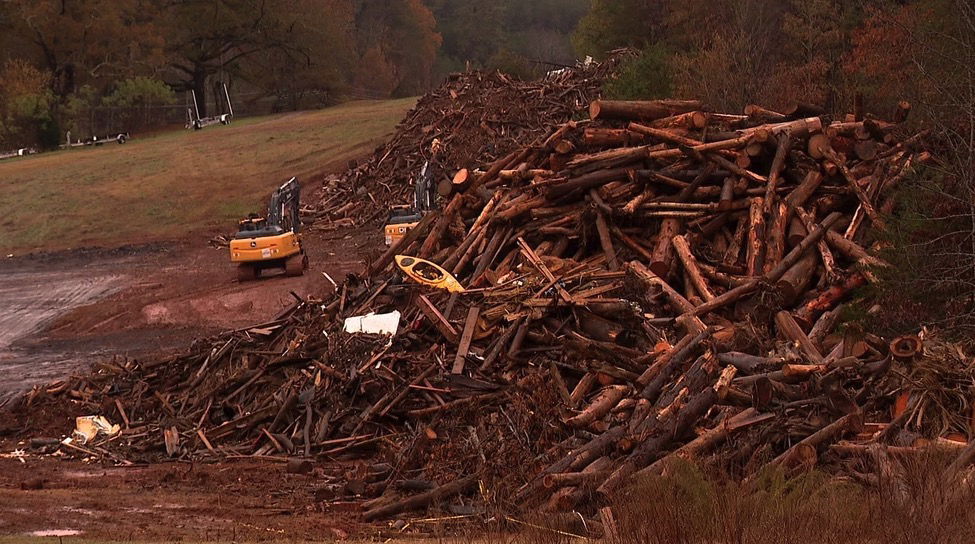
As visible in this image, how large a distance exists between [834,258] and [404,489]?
774 cm

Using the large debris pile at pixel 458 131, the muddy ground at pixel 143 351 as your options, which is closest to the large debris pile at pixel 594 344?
the muddy ground at pixel 143 351

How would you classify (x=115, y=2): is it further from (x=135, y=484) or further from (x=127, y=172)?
(x=135, y=484)

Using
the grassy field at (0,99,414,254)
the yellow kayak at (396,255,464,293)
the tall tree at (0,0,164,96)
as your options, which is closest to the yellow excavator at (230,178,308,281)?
the yellow kayak at (396,255,464,293)

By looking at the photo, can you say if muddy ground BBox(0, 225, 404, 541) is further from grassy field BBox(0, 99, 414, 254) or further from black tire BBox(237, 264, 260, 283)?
grassy field BBox(0, 99, 414, 254)

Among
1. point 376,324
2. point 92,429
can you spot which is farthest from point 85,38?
point 376,324

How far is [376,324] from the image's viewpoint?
1825 centimetres

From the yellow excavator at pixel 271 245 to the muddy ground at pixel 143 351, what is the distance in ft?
1.93

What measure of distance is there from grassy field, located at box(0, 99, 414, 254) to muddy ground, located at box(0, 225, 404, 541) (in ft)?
13.4

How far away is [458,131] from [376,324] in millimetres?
29622

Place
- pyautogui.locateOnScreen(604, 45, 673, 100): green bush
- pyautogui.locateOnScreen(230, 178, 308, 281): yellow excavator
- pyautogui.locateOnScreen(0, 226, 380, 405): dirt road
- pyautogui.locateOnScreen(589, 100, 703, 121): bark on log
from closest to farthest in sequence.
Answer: pyautogui.locateOnScreen(589, 100, 703, 121): bark on log < pyautogui.locateOnScreen(0, 226, 380, 405): dirt road < pyautogui.locateOnScreen(230, 178, 308, 281): yellow excavator < pyautogui.locateOnScreen(604, 45, 673, 100): green bush

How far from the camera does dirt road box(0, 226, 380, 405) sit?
90.9 feet

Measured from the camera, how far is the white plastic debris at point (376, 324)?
59.5 ft

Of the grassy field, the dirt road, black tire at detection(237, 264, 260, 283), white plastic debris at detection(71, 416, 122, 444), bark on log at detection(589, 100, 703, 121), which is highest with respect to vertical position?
bark on log at detection(589, 100, 703, 121)

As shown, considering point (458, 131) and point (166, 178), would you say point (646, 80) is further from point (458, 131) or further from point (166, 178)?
point (166, 178)
